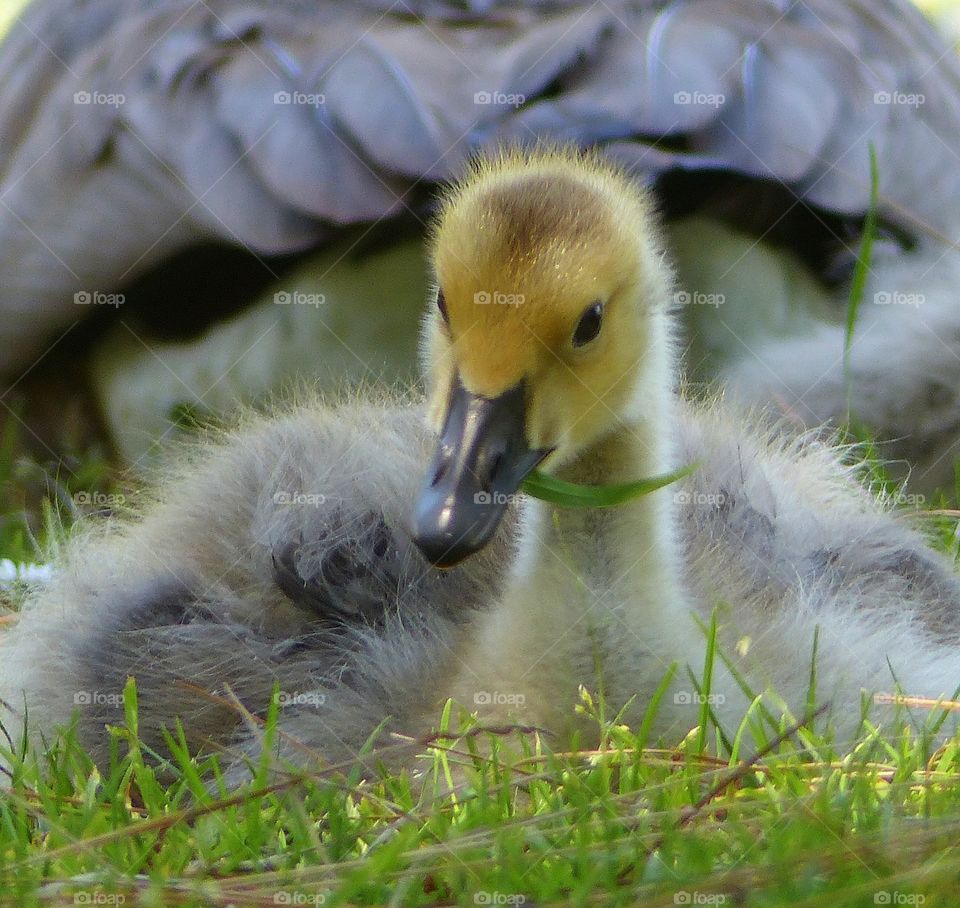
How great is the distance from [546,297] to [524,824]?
0.57 m

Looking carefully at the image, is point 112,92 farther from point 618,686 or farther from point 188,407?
point 618,686

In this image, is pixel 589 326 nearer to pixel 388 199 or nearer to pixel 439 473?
pixel 439 473

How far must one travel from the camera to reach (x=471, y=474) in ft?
5.31

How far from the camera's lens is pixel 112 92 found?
10.1ft

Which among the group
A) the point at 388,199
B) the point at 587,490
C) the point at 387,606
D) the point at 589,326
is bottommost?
the point at 387,606

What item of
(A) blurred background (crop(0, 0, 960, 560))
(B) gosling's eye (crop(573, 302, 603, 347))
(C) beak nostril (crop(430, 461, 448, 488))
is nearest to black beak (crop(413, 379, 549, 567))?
(C) beak nostril (crop(430, 461, 448, 488))

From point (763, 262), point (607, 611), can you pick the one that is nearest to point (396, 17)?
point (763, 262)

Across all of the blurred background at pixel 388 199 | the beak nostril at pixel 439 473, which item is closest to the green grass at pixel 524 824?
the beak nostril at pixel 439 473

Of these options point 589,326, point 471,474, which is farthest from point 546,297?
point 471,474

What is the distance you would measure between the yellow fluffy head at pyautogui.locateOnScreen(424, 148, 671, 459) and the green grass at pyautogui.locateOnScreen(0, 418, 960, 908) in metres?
0.32

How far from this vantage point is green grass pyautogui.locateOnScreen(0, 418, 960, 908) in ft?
4.46

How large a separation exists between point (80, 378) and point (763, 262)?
1.42m

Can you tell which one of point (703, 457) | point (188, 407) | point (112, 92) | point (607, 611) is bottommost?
point (607, 611)

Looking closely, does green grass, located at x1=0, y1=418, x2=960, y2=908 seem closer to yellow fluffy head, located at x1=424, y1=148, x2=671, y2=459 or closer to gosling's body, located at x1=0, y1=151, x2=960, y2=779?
gosling's body, located at x1=0, y1=151, x2=960, y2=779
